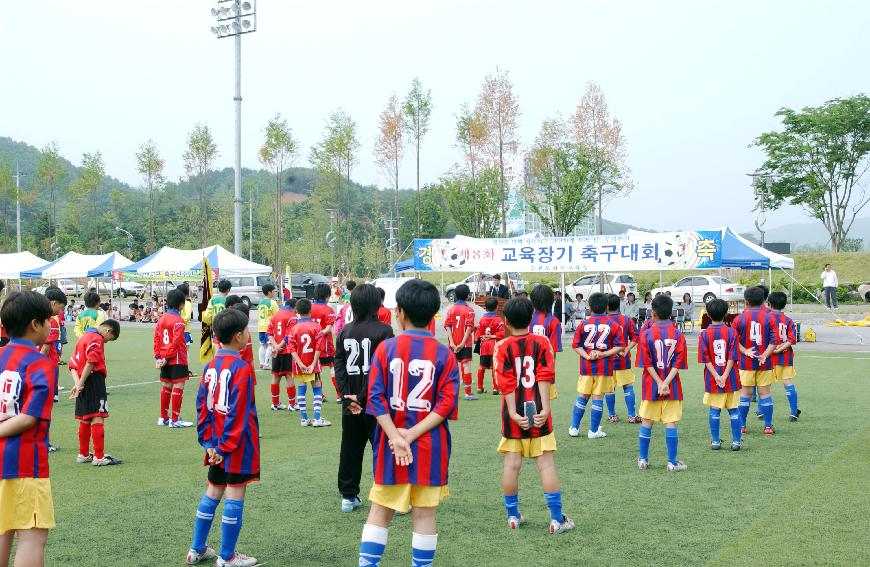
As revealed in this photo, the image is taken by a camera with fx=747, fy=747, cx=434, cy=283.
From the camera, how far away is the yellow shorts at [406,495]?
3.90 meters

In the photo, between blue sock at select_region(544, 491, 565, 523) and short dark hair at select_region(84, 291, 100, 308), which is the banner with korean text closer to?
short dark hair at select_region(84, 291, 100, 308)

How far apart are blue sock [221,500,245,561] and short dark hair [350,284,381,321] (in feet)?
6.57

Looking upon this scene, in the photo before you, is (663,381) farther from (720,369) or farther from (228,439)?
(228,439)

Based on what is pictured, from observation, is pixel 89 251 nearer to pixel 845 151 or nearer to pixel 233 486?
pixel 845 151

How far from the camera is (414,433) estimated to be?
3.87 metres

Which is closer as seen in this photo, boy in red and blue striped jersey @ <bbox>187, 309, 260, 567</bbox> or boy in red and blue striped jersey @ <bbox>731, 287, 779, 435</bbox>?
boy in red and blue striped jersey @ <bbox>187, 309, 260, 567</bbox>

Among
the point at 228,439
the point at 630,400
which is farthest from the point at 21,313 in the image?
the point at 630,400

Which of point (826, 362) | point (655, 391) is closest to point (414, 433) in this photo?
point (655, 391)

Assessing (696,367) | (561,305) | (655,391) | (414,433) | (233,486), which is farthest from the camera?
(561,305)

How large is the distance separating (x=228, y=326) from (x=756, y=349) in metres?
6.68

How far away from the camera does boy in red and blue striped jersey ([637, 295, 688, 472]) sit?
7.19 meters

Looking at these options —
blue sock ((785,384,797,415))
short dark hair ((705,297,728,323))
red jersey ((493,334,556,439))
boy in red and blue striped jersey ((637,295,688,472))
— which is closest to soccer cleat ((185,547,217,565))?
red jersey ((493,334,556,439))

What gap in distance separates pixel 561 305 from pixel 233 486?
19640 mm

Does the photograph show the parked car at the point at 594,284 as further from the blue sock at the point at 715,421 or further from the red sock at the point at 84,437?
the red sock at the point at 84,437
